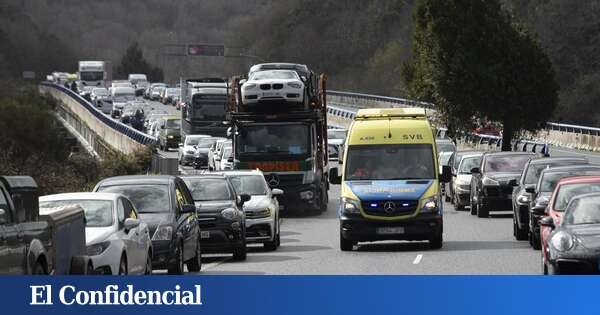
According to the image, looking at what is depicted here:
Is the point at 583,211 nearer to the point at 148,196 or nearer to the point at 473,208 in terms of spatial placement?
the point at 148,196

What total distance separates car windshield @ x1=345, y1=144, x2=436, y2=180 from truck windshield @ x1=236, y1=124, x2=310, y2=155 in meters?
12.1

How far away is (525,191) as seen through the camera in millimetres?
30281

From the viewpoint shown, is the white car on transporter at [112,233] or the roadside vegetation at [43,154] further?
the roadside vegetation at [43,154]

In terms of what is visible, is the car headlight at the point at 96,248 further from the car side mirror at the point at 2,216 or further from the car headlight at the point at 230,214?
the car headlight at the point at 230,214

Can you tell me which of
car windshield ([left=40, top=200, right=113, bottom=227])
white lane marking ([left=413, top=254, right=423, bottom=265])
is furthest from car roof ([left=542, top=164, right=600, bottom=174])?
car windshield ([left=40, top=200, right=113, bottom=227])

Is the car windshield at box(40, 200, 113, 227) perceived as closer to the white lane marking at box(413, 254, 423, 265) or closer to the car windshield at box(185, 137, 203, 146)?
the white lane marking at box(413, 254, 423, 265)

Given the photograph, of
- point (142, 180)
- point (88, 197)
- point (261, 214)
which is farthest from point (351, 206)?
point (88, 197)

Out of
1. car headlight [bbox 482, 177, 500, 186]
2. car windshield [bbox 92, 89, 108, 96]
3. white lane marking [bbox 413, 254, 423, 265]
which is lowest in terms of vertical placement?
white lane marking [bbox 413, 254, 423, 265]

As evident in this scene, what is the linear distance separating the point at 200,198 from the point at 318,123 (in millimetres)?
15076

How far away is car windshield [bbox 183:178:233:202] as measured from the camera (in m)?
28.6

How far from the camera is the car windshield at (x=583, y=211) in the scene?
2034 cm

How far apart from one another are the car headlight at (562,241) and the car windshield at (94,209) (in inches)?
213

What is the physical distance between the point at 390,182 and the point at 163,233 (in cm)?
760

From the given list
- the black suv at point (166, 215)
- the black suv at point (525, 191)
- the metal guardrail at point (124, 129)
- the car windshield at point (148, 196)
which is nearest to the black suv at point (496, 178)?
the black suv at point (525, 191)
